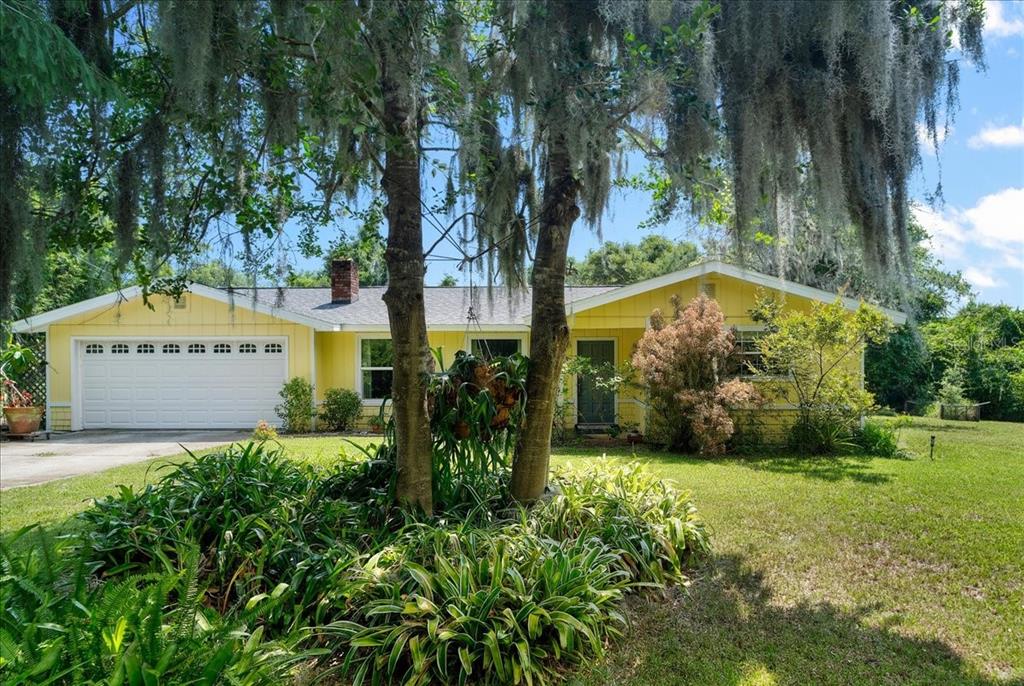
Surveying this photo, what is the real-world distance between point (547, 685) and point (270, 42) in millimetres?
3533

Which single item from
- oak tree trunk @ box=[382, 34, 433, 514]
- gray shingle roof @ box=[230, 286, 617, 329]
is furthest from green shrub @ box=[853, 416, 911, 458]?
oak tree trunk @ box=[382, 34, 433, 514]

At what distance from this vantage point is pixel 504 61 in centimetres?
452

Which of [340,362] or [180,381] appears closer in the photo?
[180,381]

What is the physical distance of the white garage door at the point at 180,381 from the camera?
1370 centimetres

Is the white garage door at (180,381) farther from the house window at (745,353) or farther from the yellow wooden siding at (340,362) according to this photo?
the house window at (745,353)

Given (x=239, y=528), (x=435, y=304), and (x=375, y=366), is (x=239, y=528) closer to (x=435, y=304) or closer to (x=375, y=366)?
(x=375, y=366)

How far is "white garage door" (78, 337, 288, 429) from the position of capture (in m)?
13.7

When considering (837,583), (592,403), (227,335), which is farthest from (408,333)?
(227,335)

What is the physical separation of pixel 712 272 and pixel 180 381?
1179 cm

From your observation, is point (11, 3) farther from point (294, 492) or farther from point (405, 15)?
point (294, 492)

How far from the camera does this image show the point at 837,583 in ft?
14.3

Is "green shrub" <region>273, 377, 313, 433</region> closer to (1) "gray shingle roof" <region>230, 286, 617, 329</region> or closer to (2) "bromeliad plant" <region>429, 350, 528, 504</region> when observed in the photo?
(1) "gray shingle roof" <region>230, 286, 617, 329</region>

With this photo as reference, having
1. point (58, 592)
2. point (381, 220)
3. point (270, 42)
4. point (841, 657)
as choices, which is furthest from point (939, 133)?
point (58, 592)

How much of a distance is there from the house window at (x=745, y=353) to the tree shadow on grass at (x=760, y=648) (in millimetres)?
7408
